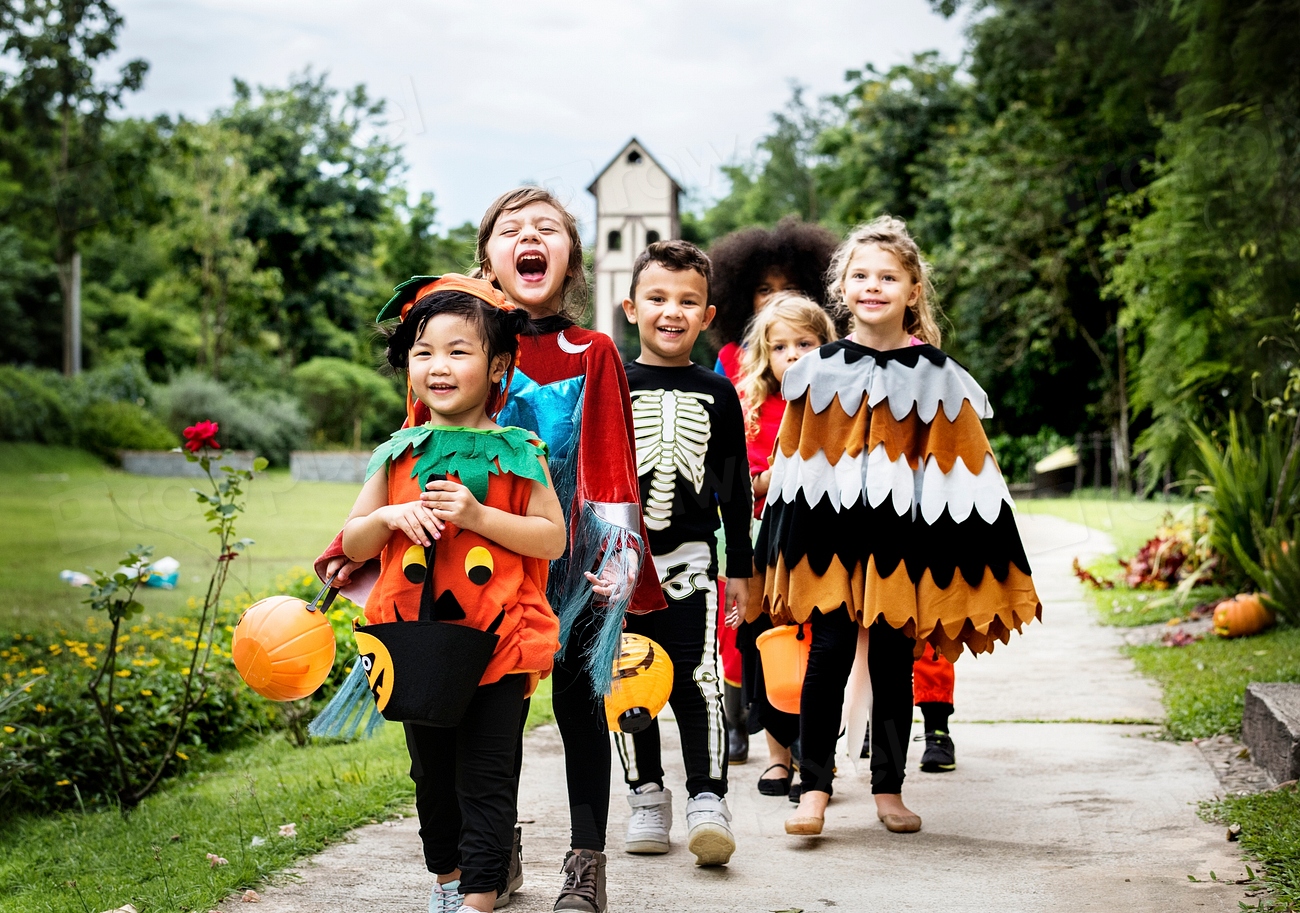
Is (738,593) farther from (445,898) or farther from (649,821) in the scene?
(445,898)

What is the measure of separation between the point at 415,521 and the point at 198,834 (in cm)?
177

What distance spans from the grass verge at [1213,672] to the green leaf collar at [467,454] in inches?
131

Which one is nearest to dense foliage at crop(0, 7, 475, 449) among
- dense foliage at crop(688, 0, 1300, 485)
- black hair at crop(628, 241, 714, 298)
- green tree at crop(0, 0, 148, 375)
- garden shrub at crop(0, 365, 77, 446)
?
garden shrub at crop(0, 365, 77, 446)

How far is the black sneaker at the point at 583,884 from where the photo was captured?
2795 millimetres

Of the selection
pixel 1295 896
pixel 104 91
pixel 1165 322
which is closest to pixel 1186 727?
pixel 1295 896

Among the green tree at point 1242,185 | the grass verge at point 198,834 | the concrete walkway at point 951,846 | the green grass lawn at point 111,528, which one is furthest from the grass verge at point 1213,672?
the green grass lawn at point 111,528

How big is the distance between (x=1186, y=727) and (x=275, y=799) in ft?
11.3

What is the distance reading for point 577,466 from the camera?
3.15 metres

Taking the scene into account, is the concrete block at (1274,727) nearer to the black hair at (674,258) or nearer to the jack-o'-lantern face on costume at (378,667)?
the black hair at (674,258)

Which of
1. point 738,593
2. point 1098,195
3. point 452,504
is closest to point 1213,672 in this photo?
point 738,593

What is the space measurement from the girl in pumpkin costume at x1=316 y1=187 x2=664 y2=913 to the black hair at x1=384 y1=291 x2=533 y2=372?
233mm

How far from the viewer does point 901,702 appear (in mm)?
3672

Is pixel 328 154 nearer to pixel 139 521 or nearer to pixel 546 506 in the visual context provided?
pixel 139 521

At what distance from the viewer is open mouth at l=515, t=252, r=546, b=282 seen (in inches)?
125
